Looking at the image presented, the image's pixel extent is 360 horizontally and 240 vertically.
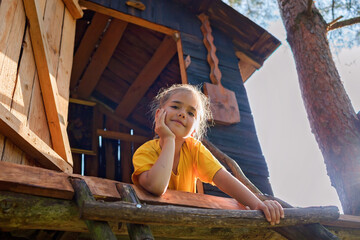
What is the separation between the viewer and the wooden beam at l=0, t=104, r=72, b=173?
93.5 inches

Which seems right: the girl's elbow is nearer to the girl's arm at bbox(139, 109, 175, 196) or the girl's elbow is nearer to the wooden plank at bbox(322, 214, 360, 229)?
the girl's arm at bbox(139, 109, 175, 196)

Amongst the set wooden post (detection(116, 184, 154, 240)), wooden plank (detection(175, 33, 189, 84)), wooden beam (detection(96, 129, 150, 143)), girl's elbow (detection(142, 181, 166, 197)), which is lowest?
wooden post (detection(116, 184, 154, 240))

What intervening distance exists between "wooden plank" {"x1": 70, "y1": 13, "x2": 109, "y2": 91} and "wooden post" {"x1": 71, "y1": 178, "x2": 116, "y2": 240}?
434 cm

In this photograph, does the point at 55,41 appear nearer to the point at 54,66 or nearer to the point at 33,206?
the point at 54,66

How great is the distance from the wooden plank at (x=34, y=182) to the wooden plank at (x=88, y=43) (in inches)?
170

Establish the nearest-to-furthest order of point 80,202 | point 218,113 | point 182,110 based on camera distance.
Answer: point 80,202 < point 182,110 < point 218,113

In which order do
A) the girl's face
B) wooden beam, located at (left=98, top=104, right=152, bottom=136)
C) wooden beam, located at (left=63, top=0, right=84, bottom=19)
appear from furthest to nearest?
wooden beam, located at (left=98, top=104, right=152, bottom=136)
wooden beam, located at (left=63, top=0, right=84, bottom=19)
the girl's face

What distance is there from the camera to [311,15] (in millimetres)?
5137

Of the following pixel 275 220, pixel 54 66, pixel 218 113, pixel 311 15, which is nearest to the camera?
pixel 275 220

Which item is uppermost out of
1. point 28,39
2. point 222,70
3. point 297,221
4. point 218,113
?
point 222,70

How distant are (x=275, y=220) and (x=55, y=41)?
275 centimetres

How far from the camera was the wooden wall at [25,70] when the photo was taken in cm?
267

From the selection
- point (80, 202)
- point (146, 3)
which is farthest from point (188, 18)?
point (80, 202)

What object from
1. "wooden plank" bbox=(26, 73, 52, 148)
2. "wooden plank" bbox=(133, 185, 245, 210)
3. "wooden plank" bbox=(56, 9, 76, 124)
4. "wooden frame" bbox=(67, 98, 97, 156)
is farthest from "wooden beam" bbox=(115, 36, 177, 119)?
"wooden plank" bbox=(133, 185, 245, 210)
